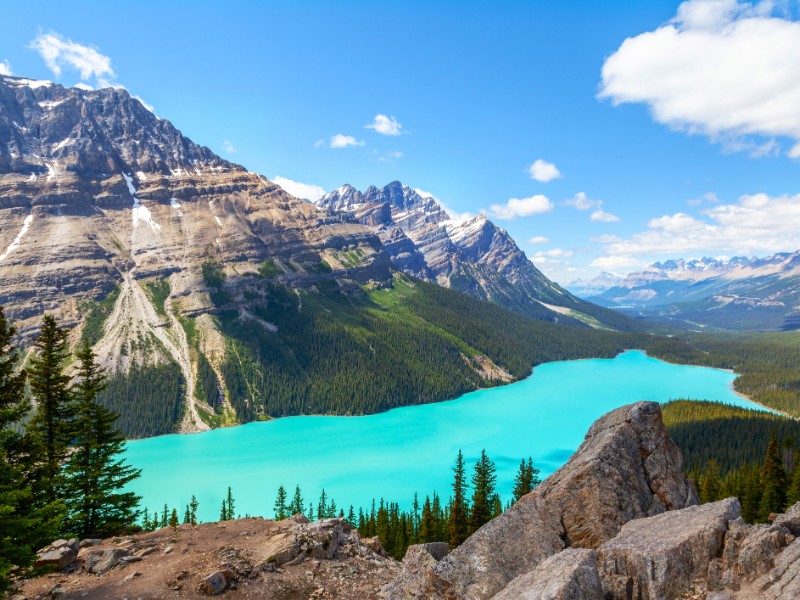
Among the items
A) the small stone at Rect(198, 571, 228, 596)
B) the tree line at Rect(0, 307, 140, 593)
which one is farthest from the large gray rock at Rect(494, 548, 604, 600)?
the tree line at Rect(0, 307, 140, 593)

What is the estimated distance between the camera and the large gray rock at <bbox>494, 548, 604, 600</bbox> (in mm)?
11766

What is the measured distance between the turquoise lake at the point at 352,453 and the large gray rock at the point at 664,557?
88.3 metres

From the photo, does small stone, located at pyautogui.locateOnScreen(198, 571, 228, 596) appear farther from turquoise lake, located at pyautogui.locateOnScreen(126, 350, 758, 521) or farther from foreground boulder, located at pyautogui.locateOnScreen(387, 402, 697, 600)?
turquoise lake, located at pyautogui.locateOnScreen(126, 350, 758, 521)

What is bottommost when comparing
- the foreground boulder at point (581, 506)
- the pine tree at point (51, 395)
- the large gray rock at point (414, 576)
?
the large gray rock at point (414, 576)

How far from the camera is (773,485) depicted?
5872 centimetres

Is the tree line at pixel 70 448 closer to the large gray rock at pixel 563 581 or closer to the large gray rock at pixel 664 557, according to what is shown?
the large gray rock at pixel 563 581

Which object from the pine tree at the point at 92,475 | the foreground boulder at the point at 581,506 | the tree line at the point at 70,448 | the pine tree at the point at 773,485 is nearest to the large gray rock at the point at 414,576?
A: the foreground boulder at the point at 581,506

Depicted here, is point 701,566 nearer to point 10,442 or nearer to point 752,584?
point 752,584

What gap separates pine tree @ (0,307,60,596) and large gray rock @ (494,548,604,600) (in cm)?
1551

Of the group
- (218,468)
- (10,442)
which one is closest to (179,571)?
(10,442)

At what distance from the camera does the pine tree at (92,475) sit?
29.1m

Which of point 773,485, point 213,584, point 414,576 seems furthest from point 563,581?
point 773,485

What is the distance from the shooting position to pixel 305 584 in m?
20.9

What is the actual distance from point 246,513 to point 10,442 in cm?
7711
